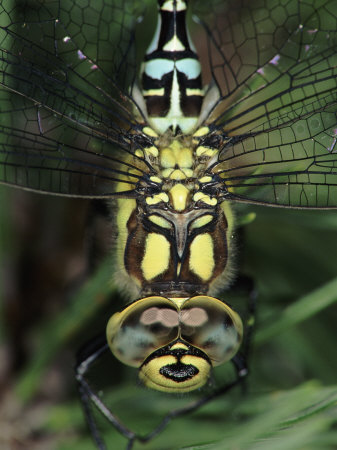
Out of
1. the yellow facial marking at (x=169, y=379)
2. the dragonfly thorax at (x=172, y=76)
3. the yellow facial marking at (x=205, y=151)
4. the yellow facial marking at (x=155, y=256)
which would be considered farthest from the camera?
the dragonfly thorax at (x=172, y=76)

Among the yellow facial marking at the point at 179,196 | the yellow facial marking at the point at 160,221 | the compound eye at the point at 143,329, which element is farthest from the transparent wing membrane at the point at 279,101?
the compound eye at the point at 143,329

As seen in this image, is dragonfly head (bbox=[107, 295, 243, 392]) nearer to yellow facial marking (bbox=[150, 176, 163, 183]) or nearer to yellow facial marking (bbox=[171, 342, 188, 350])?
yellow facial marking (bbox=[171, 342, 188, 350])

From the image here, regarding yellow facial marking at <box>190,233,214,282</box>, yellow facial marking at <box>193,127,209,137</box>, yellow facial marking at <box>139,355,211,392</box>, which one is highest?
yellow facial marking at <box>193,127,209,137</box>

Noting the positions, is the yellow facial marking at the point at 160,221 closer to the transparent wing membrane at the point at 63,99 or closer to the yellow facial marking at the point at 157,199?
the yellow facial marking at the point at 157,199

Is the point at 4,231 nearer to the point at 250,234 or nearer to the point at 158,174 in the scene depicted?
the point at 158,174

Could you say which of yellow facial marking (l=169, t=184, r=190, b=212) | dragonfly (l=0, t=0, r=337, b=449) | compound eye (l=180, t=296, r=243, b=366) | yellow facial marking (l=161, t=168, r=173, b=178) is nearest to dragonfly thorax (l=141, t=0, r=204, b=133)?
dragonfly (l=0, t=0, r=337, b=449)

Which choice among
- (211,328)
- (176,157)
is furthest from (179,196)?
(211,328)
